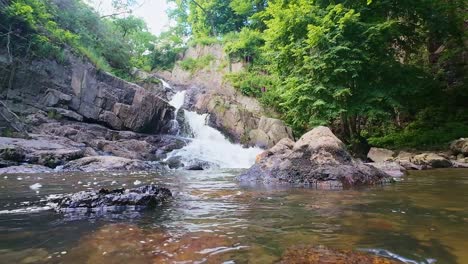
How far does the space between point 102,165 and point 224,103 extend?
40.2 feet

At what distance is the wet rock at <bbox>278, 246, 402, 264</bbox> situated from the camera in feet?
7.35

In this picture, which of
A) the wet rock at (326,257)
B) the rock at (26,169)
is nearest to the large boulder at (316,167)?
the wet rock at (326,257)

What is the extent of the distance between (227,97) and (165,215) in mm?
19887

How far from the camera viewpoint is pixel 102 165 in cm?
1089

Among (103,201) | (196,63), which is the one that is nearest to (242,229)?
(103,201)

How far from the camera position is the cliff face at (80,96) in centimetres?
1569

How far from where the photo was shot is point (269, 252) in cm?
248

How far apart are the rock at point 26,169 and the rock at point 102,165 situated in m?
0.63

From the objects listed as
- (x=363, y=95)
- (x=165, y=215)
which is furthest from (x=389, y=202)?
(x=363, y=95)

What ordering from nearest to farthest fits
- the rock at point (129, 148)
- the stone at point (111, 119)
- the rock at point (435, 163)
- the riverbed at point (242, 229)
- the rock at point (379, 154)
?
the riverbed at point (242, 229) < the rock at point (435, 163) < the rock at point (379, 154) < the rock at point (129, 148) < the stone at point (111, 119)

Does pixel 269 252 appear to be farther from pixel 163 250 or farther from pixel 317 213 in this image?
pixel 317 213

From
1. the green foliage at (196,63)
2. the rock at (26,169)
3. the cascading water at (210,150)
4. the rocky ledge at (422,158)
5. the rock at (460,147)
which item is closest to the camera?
the rock at (26,169)

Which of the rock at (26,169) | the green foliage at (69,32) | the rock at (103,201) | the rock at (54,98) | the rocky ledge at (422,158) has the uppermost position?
the green foliage at (69,32)

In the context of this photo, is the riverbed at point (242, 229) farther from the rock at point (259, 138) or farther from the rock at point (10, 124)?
the rock at point (259, 138)
